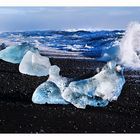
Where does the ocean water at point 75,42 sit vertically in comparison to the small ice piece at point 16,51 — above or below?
above

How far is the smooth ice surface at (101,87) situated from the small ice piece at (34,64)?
163 mm

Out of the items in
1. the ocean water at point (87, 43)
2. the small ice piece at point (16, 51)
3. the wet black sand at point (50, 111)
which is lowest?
the wet black sand at point (50, 111)

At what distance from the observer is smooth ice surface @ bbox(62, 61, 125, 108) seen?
3467 millimetres

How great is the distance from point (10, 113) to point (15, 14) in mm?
502

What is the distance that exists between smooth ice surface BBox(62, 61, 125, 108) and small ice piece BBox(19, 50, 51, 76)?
16cm

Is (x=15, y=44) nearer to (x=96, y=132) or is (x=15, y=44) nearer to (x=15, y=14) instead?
(x=15, y=14)

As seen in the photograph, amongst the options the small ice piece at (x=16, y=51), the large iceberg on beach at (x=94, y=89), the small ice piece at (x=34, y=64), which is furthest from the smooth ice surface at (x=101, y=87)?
the small ice piece at (x=16, y=51)

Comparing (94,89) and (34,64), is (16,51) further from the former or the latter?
(94,89)

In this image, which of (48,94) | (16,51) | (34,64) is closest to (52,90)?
(48,94)

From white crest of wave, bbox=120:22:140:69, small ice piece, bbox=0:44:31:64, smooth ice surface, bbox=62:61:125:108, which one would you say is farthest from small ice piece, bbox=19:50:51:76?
white crest of wave, bbox=120:22:140:69

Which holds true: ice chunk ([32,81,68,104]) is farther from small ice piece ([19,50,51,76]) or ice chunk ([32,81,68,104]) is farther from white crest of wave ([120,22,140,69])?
white crest of wave ([120,22,140,69])

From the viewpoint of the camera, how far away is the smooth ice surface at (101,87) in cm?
347

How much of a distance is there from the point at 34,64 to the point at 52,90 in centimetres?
16

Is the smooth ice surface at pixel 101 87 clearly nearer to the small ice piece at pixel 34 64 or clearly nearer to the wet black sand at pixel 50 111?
the wet black sand at pixel 50 111
